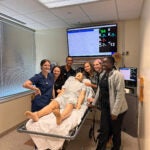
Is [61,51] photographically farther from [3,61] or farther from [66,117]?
[66,117]

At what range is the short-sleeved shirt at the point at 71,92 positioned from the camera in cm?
246

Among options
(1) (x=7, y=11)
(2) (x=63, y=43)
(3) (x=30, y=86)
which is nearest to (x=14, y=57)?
(1) (x=7, y=11)

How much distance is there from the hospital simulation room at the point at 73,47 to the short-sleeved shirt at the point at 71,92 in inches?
6.2

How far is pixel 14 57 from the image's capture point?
372 cm

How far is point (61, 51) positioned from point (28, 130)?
287cm

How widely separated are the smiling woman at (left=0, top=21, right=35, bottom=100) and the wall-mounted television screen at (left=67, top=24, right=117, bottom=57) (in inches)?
43.8

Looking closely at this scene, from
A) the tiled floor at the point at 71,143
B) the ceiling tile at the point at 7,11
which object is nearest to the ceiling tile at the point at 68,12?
the ceiling tile at the point at 7,11

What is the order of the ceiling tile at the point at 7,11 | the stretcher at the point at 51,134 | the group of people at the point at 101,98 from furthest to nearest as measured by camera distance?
the ceiling tile at the point at 7,11 → the group of people at the point at 101,98 → the stretcher at the point at 51,134

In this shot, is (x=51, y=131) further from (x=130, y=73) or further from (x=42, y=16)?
(x=42, y=16)

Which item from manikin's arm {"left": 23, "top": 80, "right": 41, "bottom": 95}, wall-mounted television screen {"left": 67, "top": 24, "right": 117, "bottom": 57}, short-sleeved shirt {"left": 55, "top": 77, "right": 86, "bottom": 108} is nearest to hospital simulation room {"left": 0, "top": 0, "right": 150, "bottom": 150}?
wall-mounted television screen {"left": 67, "top": 24, "right": 117, "bottom": 57}

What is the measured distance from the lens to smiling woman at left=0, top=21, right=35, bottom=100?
11.0 ft

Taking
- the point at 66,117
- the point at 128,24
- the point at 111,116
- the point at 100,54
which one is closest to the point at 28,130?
the point at 66,117

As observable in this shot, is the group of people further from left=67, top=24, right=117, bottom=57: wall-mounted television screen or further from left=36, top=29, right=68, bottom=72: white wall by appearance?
left=36, top=29, right=68, bottom=72: white wall

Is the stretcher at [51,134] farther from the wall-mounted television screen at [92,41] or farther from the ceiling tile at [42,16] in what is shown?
the wall-mounted television screen at [92,41]
